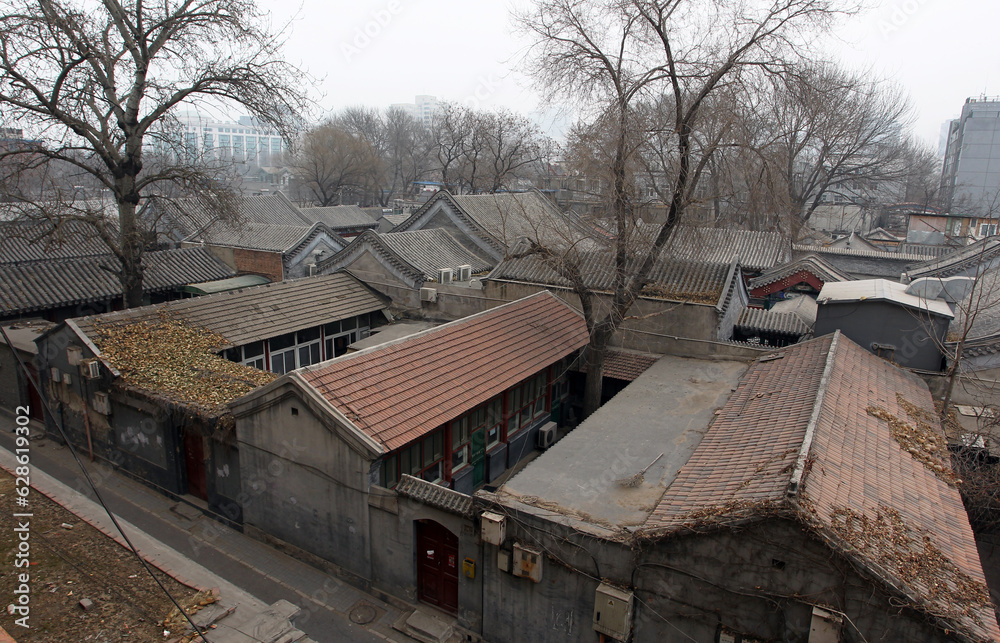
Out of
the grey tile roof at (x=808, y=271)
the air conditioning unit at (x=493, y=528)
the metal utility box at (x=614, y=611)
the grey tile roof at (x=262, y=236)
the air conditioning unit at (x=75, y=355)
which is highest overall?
the grey tile roof at (x=262, y=236)

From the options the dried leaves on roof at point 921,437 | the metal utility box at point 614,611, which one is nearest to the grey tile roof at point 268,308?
the metal utility box at point 614,611

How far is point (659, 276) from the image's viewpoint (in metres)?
18.5

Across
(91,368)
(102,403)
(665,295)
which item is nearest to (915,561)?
(665,295)

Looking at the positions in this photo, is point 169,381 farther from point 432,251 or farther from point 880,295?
point 880,295

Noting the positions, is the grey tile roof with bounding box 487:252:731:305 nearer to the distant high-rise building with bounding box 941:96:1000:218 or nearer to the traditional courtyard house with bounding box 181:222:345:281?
the traditional courtyard house with bounding box 181:222:345:281

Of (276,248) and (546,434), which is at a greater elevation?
(276,248)

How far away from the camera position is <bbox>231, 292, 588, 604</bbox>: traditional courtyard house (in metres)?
10.3

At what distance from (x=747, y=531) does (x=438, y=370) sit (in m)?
7.20

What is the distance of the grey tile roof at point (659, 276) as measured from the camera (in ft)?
57.5

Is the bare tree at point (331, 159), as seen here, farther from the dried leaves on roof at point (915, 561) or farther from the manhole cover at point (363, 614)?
the dried leaves on roof at point (915, 561)

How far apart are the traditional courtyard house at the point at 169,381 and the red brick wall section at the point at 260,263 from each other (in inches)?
317

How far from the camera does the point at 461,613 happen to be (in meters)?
10.1

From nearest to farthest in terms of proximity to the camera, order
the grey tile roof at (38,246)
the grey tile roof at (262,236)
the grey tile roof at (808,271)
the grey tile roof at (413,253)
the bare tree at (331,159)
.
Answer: the grey tile roof at (38,246), the grey tile roof at (413,253), the grey tile roof at (808,271), the grey tile roof at (262,236), the bare tree at (331,159)

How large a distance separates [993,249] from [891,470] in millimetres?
12647
